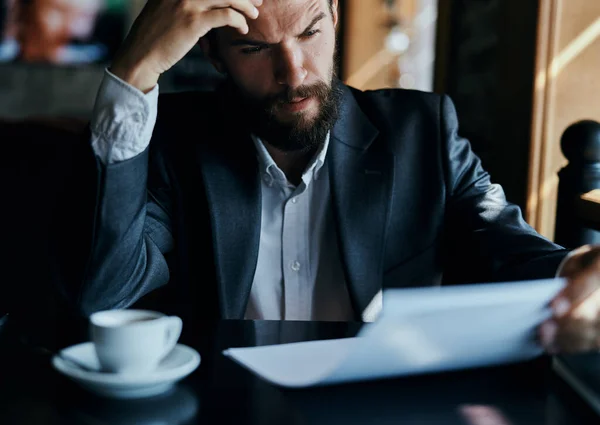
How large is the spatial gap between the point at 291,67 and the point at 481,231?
1.57 ft

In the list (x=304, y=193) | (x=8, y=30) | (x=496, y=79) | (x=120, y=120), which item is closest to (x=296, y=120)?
(x=304, y=193)

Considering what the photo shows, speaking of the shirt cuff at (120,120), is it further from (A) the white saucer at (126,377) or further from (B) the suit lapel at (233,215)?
(A) the white saucer at (126,377)

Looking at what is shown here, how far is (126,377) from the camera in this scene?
0.79 meters

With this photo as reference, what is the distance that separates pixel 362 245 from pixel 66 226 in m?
0.55

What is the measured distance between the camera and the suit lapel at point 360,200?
1.46m

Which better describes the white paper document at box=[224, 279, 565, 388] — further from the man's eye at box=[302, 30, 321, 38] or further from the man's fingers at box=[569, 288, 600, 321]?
the man's eye at box=[302, 30, 321, 38]

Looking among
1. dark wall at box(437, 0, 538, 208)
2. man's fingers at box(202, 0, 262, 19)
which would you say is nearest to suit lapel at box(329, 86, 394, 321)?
man's fingers at box(202, 0, 262, 19)

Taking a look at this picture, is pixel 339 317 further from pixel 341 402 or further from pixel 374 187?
pixel 341 402

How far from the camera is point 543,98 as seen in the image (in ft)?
6.55

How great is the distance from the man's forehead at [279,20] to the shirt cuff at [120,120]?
1.04 feet

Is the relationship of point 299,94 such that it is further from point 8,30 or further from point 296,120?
point 8,30

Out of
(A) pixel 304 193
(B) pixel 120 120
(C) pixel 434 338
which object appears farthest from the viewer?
(A) pixel 304 193

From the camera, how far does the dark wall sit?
2.08m

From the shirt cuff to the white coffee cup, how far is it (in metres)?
0.42
